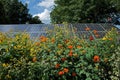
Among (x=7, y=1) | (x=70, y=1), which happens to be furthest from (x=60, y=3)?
(x=7, y=1)

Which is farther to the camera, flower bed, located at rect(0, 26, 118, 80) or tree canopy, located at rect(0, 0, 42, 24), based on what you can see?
tree canopy, located at rect(0, 0, 42, 24)

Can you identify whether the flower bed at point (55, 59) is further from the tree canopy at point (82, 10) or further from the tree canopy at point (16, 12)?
the tree canopy at point (16, 12)

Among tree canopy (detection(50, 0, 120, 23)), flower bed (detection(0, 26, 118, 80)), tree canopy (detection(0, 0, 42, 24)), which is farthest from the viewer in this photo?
tree canopy (detection(0, 0, 42, 24))

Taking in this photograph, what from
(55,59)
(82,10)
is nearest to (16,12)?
(82,10)

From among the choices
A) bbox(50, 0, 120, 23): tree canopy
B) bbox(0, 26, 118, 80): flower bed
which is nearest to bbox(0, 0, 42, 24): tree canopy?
bbox(50, 0, 120, 23): tree canopy

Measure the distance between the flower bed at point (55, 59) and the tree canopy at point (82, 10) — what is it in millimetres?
35445

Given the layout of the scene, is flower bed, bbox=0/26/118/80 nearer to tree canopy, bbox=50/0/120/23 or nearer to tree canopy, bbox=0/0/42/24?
tree canopy, bbox=50/0/120/23

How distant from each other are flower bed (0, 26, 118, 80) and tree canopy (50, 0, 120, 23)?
35445 millimetres

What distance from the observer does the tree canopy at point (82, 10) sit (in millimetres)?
42938

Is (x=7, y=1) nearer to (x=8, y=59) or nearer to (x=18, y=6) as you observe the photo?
(x=18, y=6)

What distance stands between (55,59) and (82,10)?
3760cm

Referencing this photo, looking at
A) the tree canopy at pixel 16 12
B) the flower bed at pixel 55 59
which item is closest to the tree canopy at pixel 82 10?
the tree canopy at pixel 16 12

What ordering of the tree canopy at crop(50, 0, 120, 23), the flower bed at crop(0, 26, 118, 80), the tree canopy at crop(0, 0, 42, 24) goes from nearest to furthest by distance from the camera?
the flower bed at crop(0, 26, 118, 80), the tree canopy at crop(50, 0, 120, 23), the tree canopy at crop(0, 0, 42, 24)

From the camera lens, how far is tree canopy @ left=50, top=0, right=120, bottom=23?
42938 millimetres
